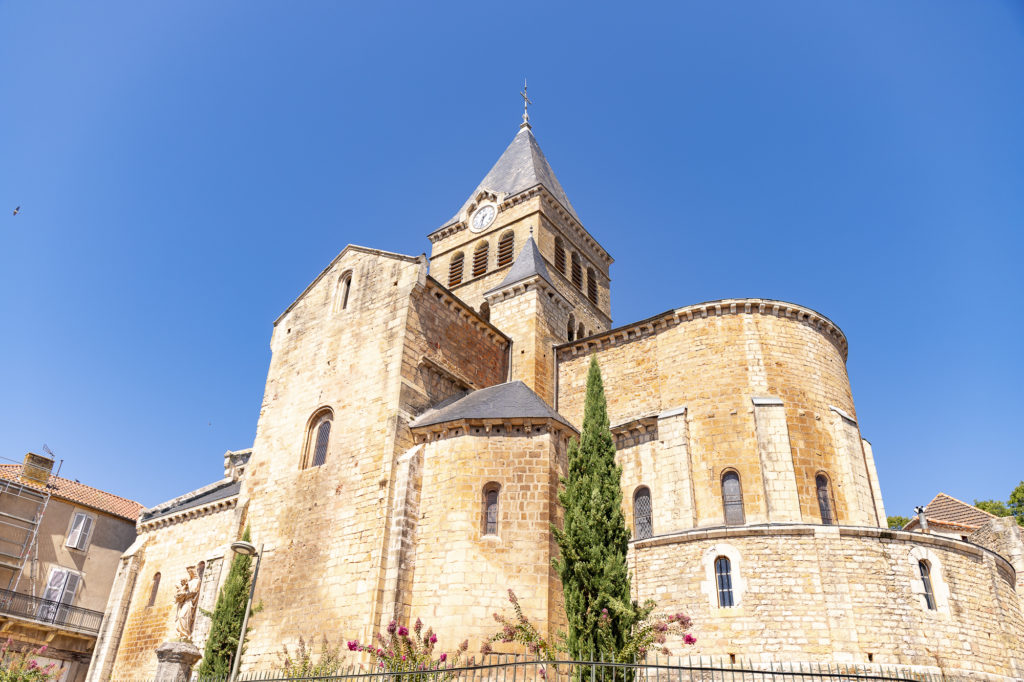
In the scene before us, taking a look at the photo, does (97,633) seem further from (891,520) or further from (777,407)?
(891,520)

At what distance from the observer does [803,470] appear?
17062 millimetres

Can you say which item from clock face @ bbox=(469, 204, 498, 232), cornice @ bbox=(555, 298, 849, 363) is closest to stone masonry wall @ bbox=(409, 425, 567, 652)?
cornice @ bbox=(555, 298, 849, 363)

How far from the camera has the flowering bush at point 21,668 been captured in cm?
1612

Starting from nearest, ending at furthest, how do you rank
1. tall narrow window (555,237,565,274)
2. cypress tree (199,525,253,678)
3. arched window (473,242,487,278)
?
cypress tree (199,525,253,678)
tall narrow window (555,237,565,274)
arched window (473,242,487,278)

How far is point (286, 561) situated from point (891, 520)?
29804 millimetres

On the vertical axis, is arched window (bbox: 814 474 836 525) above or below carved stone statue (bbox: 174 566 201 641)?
above

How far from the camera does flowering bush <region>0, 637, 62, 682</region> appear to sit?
635 inches

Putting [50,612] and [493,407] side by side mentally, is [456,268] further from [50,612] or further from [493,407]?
[50,612]

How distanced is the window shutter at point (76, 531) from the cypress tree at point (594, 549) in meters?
20.4

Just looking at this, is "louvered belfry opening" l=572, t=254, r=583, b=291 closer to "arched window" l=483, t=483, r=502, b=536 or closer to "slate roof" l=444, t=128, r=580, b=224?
"slate roof" l=444, t=128, r=580, b=224

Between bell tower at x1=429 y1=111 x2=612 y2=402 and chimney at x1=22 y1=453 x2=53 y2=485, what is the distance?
1706 centimetres

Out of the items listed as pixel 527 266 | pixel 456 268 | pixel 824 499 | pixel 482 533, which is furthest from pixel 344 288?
pixel 824 499

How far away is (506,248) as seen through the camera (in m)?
30.4

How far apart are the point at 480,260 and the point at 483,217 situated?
253 centimetres
